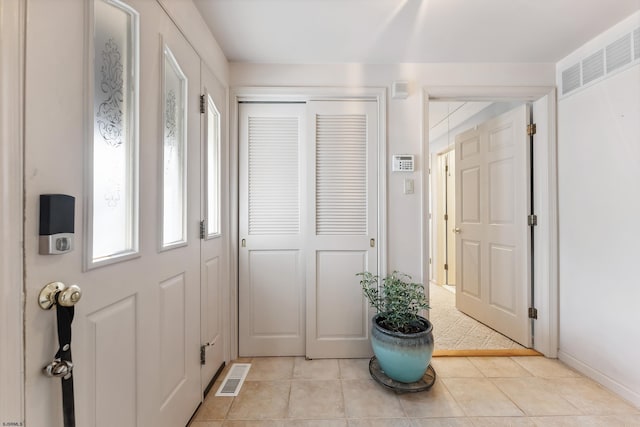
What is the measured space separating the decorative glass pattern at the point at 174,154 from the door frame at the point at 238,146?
2.03ft

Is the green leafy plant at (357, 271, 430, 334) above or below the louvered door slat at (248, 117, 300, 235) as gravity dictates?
below

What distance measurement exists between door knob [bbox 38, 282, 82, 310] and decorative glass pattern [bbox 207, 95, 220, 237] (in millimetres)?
1059

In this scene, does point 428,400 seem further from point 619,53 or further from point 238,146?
point 619,53

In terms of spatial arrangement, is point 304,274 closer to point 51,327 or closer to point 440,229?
point 51,327

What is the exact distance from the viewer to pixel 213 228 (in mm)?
1852

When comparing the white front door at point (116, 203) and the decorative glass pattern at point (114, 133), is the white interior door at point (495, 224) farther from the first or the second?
the decorative glass pattern at point (114, 133)

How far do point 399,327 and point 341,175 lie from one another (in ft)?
3.87

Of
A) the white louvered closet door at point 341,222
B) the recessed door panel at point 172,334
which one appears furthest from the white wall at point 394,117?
the recessed door panel at point 172,334

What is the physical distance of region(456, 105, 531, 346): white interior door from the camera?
2.18 m

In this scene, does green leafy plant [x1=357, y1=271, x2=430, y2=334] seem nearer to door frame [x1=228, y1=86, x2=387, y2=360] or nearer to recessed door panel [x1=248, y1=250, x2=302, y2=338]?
door frame [x1=228, y1=86, x2=387, y2=360]

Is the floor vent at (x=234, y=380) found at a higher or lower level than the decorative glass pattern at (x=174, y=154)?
lower

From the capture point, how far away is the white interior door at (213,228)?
1618 mm

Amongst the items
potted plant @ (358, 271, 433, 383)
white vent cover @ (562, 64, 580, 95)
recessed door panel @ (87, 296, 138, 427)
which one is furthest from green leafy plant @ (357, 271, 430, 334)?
white vent cover @ (562, 64, 580, 95)

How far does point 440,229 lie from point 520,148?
6.72 ft
